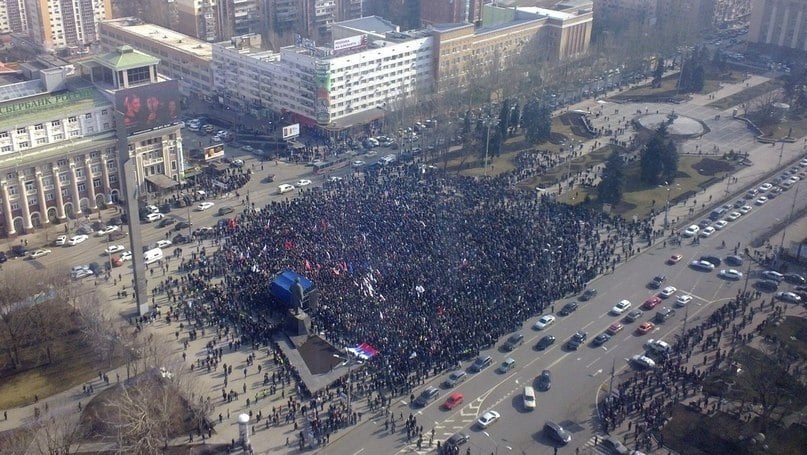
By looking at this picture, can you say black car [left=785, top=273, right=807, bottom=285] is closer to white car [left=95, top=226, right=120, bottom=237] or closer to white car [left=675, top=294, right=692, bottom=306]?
white car [left=675, top=294, right=692, bottom=306]

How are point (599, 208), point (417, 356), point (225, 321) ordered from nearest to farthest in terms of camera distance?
point (417, 356) → point (225, 321) → point (599, 208)

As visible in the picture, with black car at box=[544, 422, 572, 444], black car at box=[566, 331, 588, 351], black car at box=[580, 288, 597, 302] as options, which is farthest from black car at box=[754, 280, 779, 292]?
black car at box=[544, 422, 572, 444]

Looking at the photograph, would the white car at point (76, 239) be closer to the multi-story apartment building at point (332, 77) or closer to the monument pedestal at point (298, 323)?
the monument pedestal at point (298, 323)

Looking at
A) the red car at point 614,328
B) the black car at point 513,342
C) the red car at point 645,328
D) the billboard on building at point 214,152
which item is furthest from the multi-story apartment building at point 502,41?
the black car at point 513,342

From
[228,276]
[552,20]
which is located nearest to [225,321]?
[228,276]

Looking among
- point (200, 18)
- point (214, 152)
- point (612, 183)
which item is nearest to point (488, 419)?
point (612, 183)

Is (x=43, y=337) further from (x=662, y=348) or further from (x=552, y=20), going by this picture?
(x=552, y=20)
